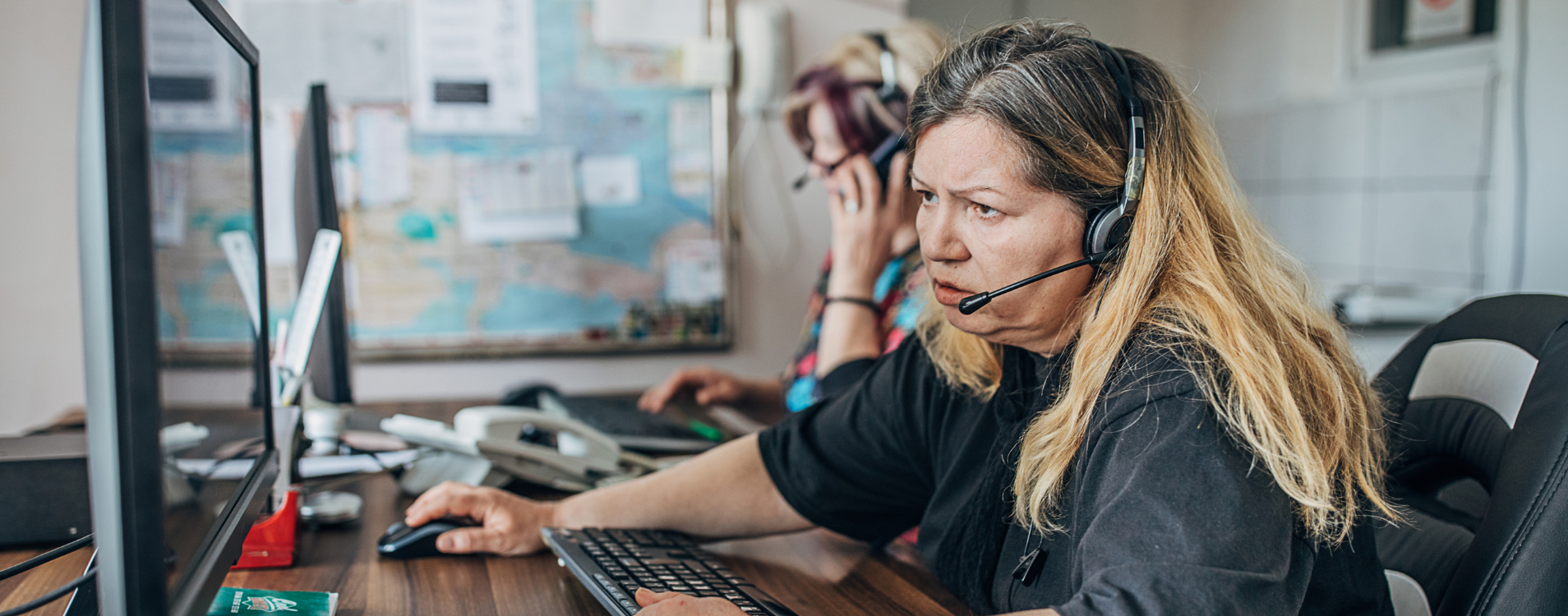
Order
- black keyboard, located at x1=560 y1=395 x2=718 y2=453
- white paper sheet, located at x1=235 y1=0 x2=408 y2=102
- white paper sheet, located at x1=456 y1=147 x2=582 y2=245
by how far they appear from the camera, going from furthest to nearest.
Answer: white paper sheet, located at x1=456 y1=147 x2=582 y2=245 → white paper sheet, located at x1=235 y1=0 x2=408 y2=102 → black keyboard, located at x1=560 y1=395 x2=718 y2=453

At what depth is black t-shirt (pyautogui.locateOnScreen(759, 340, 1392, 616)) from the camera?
617 millimetres

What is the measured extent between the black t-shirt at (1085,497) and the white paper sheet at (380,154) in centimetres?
126

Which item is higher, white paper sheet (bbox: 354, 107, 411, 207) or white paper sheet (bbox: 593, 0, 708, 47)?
white paper sheet (bbox: 593, 0, 708, 47)

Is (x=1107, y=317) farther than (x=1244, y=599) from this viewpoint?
Yes

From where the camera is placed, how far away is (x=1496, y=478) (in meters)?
0.83

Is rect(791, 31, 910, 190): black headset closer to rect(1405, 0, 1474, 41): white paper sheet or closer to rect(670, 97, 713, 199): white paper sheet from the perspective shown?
rect(670, 97, 713, 199): white paper sheet

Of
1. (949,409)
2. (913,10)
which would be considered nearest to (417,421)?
(949,409)

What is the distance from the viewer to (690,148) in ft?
7.00

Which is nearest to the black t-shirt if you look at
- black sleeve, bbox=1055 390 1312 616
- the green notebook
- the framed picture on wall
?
black sleeve, bbox=1055 390 1312 616

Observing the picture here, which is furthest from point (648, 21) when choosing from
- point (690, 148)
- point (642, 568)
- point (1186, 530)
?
point (1186, 530)

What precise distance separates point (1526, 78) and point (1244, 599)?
1.58 m

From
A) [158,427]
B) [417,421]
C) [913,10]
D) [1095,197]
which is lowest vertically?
[417,421]

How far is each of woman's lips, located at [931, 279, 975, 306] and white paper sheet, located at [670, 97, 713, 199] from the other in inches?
53.4

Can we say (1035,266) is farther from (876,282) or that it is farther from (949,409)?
(876,282)
